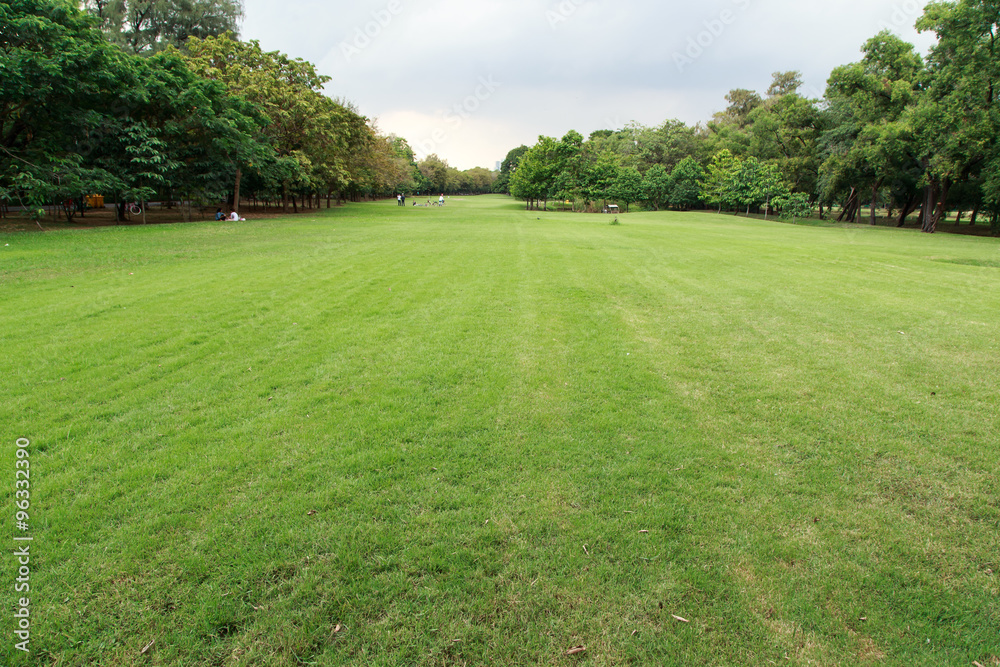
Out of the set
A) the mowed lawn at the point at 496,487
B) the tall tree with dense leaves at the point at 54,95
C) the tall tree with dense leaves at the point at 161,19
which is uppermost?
the tall tree with dense leaves at the point at 161,19

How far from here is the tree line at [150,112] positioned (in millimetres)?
16547

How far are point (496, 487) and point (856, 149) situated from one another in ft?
139

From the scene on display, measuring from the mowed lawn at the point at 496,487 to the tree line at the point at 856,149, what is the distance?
30939 mm

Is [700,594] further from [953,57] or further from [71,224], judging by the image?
[953,57]

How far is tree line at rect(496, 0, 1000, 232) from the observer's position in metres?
26.7

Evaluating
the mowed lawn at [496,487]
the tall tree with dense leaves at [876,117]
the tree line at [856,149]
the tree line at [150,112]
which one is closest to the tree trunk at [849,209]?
the tree line at [856,149]

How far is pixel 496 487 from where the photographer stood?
10.4 feet

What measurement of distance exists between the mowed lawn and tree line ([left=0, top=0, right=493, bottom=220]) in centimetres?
1547

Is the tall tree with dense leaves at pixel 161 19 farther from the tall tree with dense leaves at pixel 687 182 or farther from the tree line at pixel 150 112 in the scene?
the tall tree with dense leaves at pixel 687 182

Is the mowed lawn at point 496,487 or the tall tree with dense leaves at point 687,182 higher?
the tall tree with dense leaves at point 687,182

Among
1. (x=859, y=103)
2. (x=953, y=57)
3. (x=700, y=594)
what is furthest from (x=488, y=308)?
(x=859, y=103)

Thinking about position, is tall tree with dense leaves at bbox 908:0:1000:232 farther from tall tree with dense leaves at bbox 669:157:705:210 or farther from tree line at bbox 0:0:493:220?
tree line at bbox 0:0:493:220

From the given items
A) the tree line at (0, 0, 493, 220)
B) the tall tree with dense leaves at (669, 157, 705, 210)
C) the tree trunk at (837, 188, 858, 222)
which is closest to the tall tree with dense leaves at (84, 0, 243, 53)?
the tree line at (0, 0, 493, 220)

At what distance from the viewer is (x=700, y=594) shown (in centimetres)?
236
